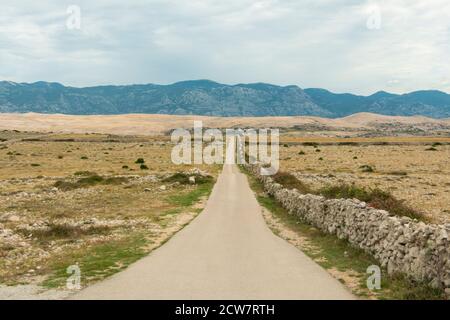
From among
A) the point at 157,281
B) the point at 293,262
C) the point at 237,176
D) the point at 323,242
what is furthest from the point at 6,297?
the point at 237,176

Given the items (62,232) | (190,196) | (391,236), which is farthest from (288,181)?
(391,236)

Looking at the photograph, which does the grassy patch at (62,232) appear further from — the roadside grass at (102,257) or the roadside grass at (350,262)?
the roadside grass at (350,262)

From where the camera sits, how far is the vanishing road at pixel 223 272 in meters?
11.9


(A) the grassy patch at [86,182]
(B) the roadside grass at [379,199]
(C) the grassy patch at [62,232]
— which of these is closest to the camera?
(B) the roadside grass at [379,199]

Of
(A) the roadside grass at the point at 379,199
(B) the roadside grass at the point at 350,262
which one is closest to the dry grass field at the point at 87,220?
(B) the roadside grass at the point at 350,262

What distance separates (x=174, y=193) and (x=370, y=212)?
23833mm

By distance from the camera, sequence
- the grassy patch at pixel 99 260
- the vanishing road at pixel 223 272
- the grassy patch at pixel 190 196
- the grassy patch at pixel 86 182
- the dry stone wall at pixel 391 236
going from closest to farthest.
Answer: the dry stone wall at pixel 391 236
the vanishing road at pixel 223 272
the grassy patch at pixel 99 260
the grassy patch at pixel 190 196
the grassy patch at pixel 86 182

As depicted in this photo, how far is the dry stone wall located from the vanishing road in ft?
6.27

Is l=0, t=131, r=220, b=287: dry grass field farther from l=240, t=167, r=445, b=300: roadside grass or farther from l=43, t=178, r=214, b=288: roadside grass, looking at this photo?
→ l=240, t=167, r=445, b=300: roadside grass

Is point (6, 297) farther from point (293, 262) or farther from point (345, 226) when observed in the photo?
point (345, 226)

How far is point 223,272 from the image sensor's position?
46.0 ft

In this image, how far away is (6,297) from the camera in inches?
475

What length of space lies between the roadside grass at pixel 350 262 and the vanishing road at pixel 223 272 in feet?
1.76

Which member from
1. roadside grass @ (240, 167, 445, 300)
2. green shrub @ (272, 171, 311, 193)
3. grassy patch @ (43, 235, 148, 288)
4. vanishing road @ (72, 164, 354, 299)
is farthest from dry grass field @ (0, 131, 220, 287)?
green shrub @ (272, 171, 311, 193)
